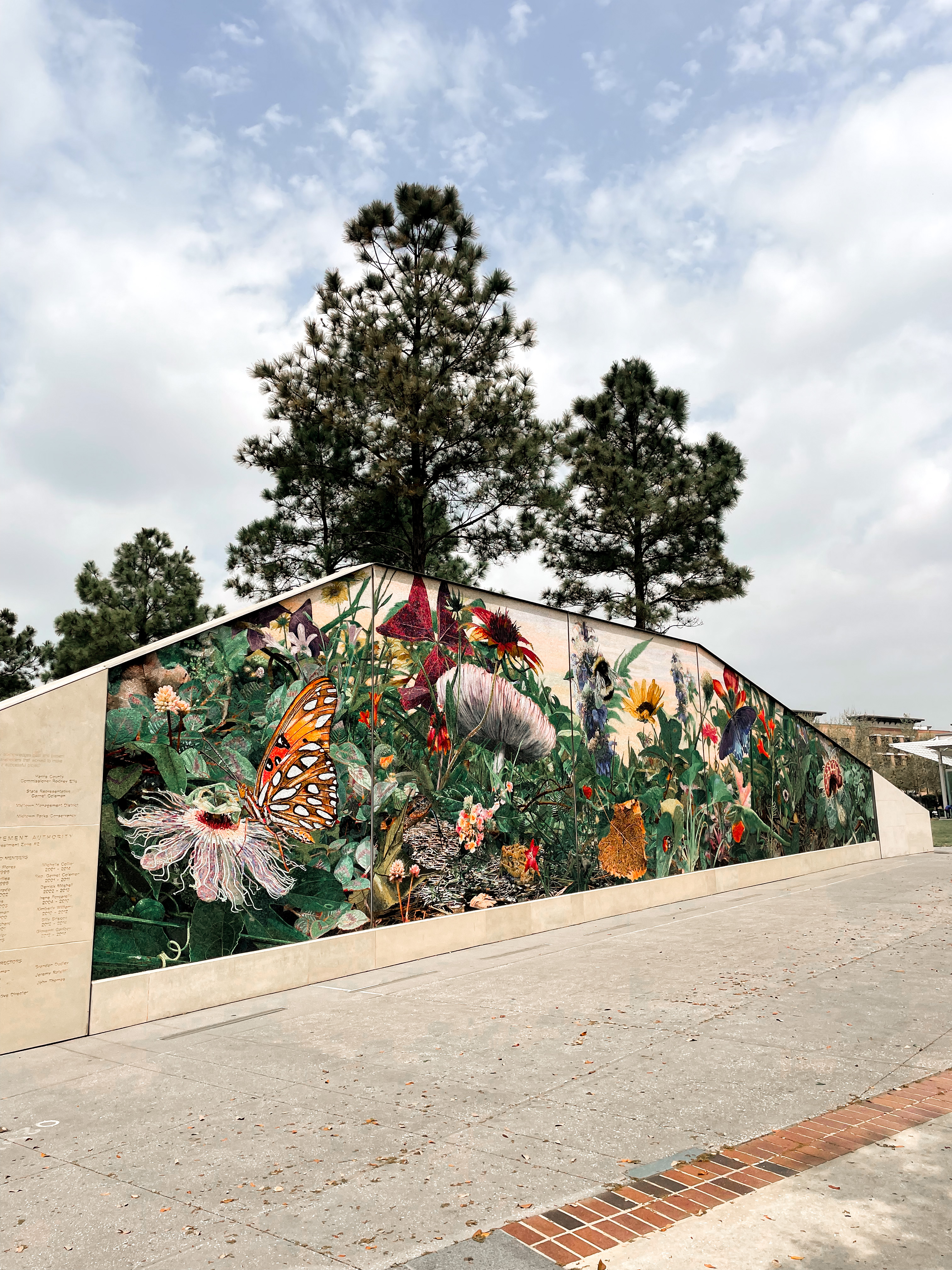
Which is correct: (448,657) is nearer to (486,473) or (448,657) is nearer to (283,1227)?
(283,1227)

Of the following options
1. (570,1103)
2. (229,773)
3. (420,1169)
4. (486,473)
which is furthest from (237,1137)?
(486,473)

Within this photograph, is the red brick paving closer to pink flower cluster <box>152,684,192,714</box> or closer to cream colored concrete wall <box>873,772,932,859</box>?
pink flower cluster <box>152,684,192,714</box>

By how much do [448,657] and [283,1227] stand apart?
313 inches

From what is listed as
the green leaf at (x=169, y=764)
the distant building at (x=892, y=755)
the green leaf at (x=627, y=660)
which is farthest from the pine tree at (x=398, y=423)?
the distant building at (x=892, y=755)

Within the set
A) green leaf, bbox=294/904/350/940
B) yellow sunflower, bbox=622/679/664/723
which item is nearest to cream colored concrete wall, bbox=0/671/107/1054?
green leaf, bbox=294/904/350/940

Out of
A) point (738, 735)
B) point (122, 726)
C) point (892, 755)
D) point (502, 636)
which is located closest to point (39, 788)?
point (122, 726)

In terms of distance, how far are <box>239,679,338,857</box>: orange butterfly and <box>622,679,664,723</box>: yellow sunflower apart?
612cm

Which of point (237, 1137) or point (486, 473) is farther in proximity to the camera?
point (486, 473)

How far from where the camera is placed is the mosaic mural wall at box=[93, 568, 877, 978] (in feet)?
27.3

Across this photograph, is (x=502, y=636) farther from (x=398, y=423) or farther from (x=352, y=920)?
(x=398, y=423)

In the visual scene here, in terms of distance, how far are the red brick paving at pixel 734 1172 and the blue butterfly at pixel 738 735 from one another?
11.1 meters

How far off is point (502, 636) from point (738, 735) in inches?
270

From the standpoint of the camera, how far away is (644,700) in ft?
48.5

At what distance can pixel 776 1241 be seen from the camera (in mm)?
3570
